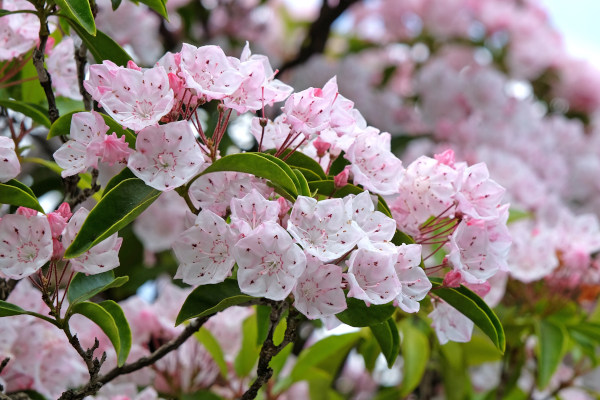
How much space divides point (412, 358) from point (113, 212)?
0.94 m

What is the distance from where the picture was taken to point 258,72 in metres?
0.98

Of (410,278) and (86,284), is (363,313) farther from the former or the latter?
(86,284)

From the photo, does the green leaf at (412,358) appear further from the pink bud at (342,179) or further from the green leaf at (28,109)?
the green leaf at (28,109)

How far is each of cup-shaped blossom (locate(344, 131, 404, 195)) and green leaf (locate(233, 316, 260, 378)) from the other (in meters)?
0.66

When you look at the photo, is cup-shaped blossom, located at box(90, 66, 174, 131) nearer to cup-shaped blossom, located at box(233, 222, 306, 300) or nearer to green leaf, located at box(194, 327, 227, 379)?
cup-shaped blossom, located at box(233, 222, 306, 300)

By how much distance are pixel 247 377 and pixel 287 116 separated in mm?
852

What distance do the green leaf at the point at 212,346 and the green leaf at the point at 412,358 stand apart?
→ 40 centimetres

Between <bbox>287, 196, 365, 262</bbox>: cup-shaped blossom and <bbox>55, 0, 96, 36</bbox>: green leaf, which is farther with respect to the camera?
<bbox>55, 0, 96, 36</bbox>: green leaf

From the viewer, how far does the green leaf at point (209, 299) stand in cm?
98

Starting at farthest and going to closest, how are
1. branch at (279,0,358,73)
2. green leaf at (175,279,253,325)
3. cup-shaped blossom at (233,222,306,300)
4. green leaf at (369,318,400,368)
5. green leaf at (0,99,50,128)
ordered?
branch at (279,0,358,73) < green leaf at (0,99,50,128) < green leaf at (369,318,400,368) < green leaf at (175,279,253,325) < cup-shaped blossom at (233,222,306,300)

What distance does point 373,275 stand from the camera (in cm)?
92

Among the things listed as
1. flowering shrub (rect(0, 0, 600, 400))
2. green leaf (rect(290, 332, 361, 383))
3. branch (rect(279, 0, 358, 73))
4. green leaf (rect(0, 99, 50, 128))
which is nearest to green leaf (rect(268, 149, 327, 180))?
flowering shrub (rect(0, 0, 600, 400))

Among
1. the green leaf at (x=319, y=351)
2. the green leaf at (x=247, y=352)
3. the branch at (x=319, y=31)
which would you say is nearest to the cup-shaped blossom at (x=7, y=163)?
the green leaf at (x=247, y=352)

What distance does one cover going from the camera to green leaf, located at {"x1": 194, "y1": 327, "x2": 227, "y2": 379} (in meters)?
1.52
